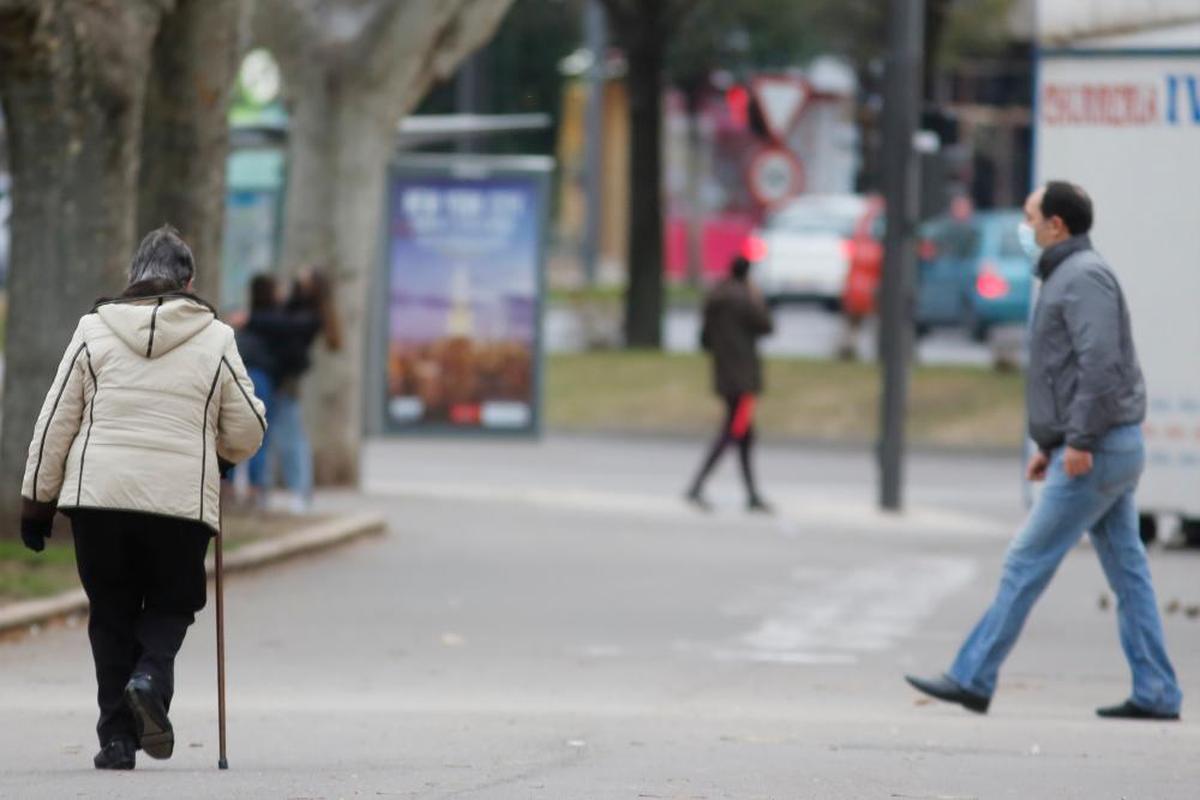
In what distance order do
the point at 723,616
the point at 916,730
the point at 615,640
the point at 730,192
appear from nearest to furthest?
the point at 916,730 → the point at 615,640 → the point at 723,616 → the point at 730,192

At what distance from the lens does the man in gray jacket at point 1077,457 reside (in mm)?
8703

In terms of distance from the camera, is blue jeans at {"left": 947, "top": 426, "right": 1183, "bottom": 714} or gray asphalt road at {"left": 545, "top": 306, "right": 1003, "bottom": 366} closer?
blue jeans at {"left": 947, "top": 426, "right": 1183, "bottom": 714}

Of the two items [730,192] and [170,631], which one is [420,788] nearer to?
[170,631]

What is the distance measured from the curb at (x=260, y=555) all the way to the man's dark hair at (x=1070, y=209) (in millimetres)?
3442

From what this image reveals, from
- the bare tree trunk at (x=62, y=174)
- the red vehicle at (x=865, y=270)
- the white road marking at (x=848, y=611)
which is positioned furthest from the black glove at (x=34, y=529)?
the red vehicle at (x=865, y=270)

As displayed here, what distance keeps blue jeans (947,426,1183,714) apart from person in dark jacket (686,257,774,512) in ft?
29.3

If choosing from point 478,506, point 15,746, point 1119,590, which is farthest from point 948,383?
point 15,746

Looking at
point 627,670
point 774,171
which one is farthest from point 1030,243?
point 774,171

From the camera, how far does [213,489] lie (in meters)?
7.15

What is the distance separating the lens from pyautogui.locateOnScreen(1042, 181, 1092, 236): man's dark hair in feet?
29.4

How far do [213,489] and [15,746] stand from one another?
1.29 m

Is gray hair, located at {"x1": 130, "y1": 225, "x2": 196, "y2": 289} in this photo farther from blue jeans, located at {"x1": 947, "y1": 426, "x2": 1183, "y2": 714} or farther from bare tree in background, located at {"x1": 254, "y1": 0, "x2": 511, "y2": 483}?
bare tree in background, located at {"x1": 254, "y1": 0, "x2": 511, "y2": 483}

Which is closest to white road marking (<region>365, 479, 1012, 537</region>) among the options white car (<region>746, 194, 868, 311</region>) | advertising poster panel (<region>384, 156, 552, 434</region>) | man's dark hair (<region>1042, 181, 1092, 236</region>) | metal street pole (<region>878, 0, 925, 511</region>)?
metal street pole (<region>878, 0, 925, 511</region>)

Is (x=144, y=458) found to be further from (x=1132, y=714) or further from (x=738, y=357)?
(x=738, y=357)
